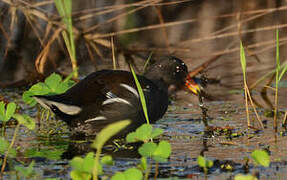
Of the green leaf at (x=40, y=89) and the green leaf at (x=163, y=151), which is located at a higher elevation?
the green leaf at (x=40, y=89)

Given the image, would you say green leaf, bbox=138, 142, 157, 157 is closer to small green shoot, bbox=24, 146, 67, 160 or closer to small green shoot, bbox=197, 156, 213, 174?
small green shoot, bbox=197, 156, 213, 174

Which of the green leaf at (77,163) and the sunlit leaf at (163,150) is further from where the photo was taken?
the sunlit leaf at (163,150)

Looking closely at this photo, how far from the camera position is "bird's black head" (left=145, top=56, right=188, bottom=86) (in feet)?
19.9

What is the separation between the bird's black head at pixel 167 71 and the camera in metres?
6.05

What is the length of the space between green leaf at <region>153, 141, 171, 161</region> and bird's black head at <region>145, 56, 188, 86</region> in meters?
2.05

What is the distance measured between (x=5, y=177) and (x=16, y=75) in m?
3.76

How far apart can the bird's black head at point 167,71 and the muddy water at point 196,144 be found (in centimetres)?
36

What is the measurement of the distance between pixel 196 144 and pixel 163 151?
1.14 metres

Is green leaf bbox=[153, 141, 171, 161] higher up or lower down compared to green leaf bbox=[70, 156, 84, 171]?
higher up

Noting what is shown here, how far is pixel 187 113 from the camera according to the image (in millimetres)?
6203

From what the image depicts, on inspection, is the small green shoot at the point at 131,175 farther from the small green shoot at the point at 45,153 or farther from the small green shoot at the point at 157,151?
the small green shoot at the point at 45,153

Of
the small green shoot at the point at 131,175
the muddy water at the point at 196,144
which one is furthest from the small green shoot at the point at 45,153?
the small green shoot at the point at 131,175

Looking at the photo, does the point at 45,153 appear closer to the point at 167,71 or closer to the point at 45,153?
the point at 45,153

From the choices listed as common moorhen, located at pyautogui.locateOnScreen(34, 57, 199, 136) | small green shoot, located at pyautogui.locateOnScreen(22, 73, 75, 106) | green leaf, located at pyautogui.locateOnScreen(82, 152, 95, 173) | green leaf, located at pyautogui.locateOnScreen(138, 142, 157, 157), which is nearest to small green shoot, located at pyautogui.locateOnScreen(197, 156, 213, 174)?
green leaf, located at pyautogui.locateOnScreen(138, 142, 157, 157)
